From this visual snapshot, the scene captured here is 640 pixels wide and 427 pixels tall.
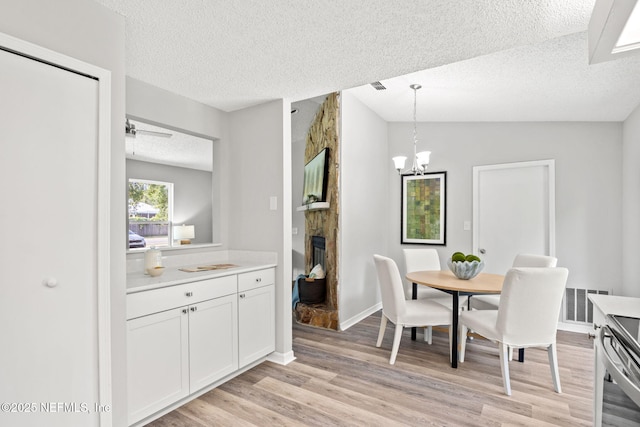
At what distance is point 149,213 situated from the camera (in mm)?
2867

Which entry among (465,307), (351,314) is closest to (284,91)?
(351,314)

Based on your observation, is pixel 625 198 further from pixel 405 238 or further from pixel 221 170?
pixel 221 170

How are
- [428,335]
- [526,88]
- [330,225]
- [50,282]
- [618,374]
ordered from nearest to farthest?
[618,374] < [50,282] < [526,88] < [428,335] < [330,225]

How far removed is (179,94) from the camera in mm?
2740

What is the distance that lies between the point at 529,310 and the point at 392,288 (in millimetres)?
996

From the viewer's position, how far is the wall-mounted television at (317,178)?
3.84m

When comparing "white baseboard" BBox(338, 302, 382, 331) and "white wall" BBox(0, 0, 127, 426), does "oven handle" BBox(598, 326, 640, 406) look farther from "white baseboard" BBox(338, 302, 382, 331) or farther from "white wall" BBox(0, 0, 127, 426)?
"white baseboard" BBox(338, 302, 382, 331)

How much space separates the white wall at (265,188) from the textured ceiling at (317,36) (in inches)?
18.2

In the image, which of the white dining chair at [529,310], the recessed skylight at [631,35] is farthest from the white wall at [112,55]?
the white dining chair at [529,310]

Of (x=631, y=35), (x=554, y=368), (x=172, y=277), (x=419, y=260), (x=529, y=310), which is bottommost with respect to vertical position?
(x=554, y=368)

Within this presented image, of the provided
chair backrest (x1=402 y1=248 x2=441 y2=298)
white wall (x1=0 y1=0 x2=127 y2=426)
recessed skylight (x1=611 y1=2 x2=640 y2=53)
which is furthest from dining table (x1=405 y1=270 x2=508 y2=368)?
white wall (x1=0 y1=0 x2=127 y2=426)

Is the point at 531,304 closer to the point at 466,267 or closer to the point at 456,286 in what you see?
the point at 456,286

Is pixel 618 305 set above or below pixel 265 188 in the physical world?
below

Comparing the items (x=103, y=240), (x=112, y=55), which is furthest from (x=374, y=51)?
(x=103, y=240)
